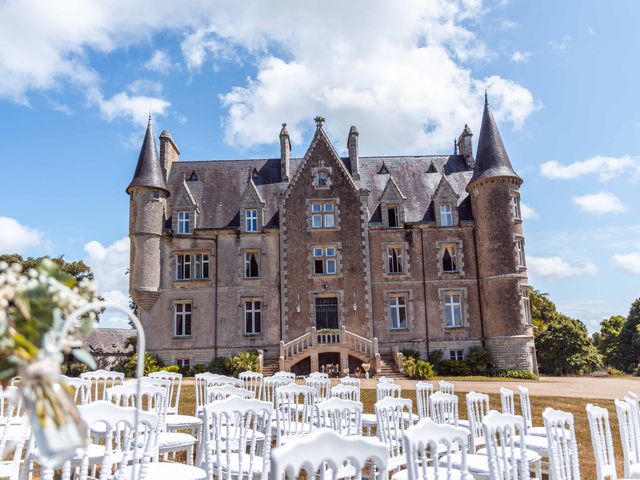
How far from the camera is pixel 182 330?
24.1 metres

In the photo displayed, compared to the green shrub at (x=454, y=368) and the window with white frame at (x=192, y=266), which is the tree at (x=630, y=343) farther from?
the window with white frame at (x=192, y=266)

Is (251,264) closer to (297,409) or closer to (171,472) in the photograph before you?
(297,409)

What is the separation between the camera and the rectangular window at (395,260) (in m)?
24.6

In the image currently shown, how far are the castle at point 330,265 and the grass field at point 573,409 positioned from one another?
6.82m

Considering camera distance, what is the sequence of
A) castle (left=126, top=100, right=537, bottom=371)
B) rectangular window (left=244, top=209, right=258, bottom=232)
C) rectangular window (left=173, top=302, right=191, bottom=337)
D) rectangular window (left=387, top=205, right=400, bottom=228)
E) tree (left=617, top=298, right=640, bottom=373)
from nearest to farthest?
castle (left=126, top=100, right=537, bottom=371) → rectangular window (left=173, top=302, right=191, bottom=337) → rectangular window (left=244, top=209, right=258, bottom=232) → rectangular window (left=387, top=205, right=400, bottom=228) → tree (left=617, top=298, right=640, bottom=373)

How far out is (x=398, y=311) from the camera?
24281mm

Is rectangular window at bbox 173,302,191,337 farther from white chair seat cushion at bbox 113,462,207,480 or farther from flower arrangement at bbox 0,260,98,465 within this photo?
flower arrangement at bbox 0,260,98,465

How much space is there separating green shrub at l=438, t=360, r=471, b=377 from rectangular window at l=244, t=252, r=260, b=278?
30.3ft

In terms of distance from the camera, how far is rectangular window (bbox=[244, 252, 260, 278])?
24.6 metres

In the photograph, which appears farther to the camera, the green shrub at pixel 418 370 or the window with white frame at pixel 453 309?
the window with white frame at pixel 453 309

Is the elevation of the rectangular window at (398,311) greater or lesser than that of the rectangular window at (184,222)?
lesser

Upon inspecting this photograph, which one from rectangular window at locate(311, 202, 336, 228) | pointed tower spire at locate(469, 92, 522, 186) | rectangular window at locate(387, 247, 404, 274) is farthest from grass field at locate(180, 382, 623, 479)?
Answer: pointed tower spire at locate(469, 92, 522, 186)

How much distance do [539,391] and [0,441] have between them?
15.9 m

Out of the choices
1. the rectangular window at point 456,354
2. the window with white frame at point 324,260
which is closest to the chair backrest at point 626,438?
the rectangular window at point 456,354
